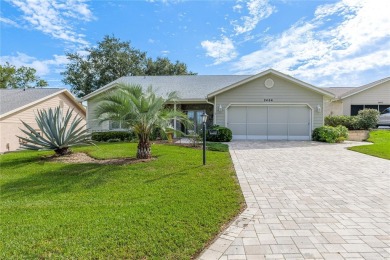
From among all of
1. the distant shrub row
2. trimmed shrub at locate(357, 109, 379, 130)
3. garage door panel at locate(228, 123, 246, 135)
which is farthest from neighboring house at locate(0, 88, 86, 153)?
trimmed shrub at locate(357, 109, 379, 130)

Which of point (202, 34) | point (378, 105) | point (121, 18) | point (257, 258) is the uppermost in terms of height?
point (202, 34)

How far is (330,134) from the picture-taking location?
563 inches

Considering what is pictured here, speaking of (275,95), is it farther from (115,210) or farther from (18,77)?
(18,77)

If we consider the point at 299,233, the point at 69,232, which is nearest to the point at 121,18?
the point at 69,232

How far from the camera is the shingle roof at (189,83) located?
18.4 meters

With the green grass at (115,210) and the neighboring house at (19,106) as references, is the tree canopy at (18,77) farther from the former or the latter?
the green grass at (115,210)

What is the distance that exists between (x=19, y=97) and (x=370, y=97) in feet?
99.9

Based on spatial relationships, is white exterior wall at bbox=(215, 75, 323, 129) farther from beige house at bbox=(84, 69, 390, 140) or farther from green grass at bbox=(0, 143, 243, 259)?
green grass at bbox=(0, 143, 243, 259)

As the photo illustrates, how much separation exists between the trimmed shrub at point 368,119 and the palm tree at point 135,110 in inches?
628

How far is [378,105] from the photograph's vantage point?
2130 cm

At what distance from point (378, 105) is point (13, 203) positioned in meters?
26.9

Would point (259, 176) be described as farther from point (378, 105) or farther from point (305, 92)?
point (378, 105)

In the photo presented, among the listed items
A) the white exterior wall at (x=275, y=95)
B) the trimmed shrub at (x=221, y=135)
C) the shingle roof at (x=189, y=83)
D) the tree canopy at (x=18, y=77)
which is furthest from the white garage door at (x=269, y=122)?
the tree canopy at (x=18, y=77)

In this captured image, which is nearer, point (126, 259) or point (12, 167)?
point (126, 259)
